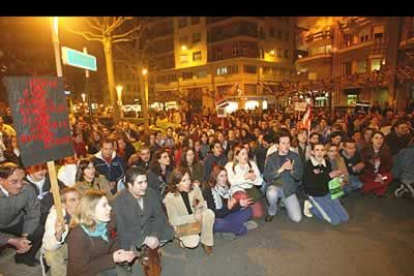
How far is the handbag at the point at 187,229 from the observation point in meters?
4.21

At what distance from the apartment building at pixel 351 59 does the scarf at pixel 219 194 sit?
54.5ft

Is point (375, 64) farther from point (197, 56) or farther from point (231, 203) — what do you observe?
point (231, 203)

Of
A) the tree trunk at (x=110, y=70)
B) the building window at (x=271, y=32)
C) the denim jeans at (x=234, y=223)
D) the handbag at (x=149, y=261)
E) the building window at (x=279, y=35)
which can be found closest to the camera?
the handbag at (x=149, y=261)

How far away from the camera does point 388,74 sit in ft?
52.3

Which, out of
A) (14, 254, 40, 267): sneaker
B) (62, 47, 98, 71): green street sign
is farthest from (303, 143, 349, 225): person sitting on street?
(14, 254, 40, 267): sneaker

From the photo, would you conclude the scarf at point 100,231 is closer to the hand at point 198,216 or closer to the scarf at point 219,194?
the hand at point 198,216

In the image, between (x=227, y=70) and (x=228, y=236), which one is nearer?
(x=228, y=236)

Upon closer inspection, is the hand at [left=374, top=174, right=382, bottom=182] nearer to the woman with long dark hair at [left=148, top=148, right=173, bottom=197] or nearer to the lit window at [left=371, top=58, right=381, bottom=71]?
the woman with long dark hair at [left=148, top=148, right=173, bottom=197]

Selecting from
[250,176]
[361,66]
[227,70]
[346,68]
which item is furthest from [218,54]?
[250,176]

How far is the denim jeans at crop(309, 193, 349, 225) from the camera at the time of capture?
5137 millimetres

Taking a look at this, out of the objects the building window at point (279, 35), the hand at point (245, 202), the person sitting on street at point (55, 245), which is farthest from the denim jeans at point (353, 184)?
the building window at point (279, 35)

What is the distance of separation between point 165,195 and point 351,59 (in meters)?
32.1

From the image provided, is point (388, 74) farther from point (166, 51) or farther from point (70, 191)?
point (166, 51)

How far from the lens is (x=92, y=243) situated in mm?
2859
